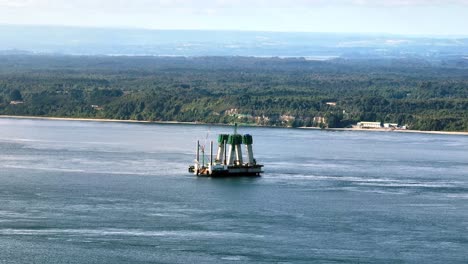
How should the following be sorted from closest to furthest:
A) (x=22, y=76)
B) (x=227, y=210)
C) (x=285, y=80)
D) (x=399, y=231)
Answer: (x=399, y=231) < (x=227, y=210) < (x=22, y=76) < (x=285, y=80)

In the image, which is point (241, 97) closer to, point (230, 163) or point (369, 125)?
point (369, 125)

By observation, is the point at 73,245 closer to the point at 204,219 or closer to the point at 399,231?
the point at 204,219

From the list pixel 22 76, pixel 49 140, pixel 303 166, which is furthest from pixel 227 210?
pixel 22 76

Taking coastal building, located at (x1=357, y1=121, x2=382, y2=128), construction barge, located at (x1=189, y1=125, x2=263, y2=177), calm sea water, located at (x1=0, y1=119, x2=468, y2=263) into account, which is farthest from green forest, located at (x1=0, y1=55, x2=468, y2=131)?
construction barge, located at (x1=189, y1=125, x2=263, y2=177)

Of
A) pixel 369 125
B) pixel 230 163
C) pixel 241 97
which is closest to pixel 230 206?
pixel 230 163

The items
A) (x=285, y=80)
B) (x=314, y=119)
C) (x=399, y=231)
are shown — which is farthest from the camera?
(x=285, y=80)

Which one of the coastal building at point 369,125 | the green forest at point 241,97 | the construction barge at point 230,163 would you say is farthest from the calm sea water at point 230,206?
the green forest at point 241,97

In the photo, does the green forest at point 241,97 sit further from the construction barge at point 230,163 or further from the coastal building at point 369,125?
the construction barge at point 230,163
